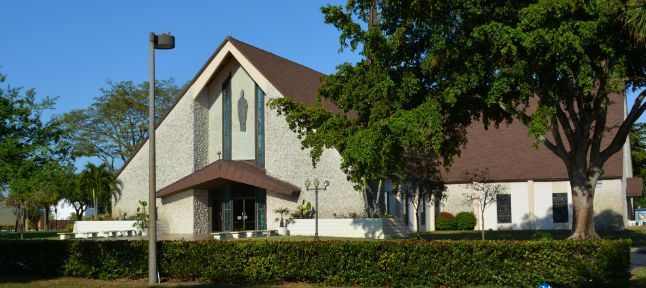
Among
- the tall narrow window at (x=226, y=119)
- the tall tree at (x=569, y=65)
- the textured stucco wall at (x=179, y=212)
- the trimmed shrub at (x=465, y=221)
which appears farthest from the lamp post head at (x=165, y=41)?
the trimmed shrub at (x=465, y=221)

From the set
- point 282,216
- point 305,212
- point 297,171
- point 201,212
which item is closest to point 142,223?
point 201,212

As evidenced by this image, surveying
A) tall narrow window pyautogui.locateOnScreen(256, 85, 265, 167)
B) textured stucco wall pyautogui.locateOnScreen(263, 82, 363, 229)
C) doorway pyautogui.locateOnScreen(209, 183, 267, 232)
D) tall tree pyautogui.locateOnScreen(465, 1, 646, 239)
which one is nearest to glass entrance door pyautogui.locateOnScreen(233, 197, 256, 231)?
doorway pyautogui.locateOnScreen(209, 183, 267, 232)

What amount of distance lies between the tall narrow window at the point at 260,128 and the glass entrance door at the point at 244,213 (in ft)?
7.60

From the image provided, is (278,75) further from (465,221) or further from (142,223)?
(465,221)

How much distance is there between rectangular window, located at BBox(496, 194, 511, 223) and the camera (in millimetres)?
44094

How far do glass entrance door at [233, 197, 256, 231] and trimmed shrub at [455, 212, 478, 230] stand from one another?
1346 centimetres

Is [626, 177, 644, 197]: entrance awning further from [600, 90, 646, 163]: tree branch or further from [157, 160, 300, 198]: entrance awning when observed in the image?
[600, 90, 646, 163]: tree branch

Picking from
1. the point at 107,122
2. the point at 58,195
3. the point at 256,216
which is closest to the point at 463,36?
the point at 256,216

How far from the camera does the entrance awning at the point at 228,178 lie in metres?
36.9

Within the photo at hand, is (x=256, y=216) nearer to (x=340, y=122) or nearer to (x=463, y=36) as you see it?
(x=340, y=122)

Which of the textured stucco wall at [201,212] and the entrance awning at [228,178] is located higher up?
the entrance awning at [228,178]

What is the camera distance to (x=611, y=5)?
1808cm

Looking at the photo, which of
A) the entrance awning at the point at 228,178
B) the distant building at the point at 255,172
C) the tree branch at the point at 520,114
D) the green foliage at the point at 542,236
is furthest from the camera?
the distant building at the point at 255,172

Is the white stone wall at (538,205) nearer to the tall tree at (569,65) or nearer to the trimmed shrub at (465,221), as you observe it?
the trimmed shrub at (465,221)
